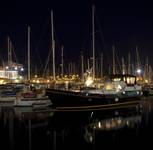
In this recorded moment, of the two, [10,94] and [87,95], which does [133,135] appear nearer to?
[87,95]

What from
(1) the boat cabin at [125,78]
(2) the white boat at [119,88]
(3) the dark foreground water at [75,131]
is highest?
(1) the boat cabin at [125,78]

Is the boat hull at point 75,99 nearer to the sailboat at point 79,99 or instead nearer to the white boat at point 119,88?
the sailboat at point 79,99

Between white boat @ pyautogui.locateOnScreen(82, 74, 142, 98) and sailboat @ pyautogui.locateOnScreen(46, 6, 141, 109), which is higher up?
white boat @ pyautogui.locateOnScreen(82, 74, 142, 98)

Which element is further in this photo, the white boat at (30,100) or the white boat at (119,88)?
the white boat at (30,100)

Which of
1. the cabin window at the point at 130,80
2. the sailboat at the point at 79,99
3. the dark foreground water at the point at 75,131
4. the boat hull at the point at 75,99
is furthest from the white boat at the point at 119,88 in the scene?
the dark foreground water at the point at 75,131

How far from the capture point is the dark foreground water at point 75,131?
22.5 meters

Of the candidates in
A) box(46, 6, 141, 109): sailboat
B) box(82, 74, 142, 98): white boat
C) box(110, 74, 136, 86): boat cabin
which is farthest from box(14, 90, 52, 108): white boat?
box(110, 74, 136, 86): boat cabin

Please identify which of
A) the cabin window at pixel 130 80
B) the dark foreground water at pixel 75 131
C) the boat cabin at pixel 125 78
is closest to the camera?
the dark foreground water at pixel 75 131

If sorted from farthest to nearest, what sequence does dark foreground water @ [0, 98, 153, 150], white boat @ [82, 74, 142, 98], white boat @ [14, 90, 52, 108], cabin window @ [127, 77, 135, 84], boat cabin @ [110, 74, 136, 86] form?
cabin window @ [127, 77, 135, 84] < boat cabin @ [110, 74, 136, 86] < white boat @ [14, 90, 52, 108] < white boat @ [82, 74, 142, 98] < dark foreground water @ [0, 98, 153, 150]

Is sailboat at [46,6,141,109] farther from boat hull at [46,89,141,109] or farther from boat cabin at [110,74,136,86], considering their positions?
boat cabin at [110,74,136,86]

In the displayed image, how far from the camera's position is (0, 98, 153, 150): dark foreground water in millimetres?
22453

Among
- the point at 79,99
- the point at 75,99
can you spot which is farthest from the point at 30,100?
the point at 79,99

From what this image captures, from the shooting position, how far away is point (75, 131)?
27.6m

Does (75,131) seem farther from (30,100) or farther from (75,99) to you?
(30,100)
